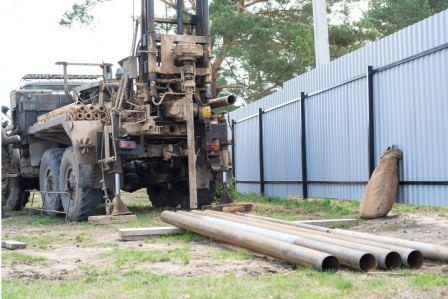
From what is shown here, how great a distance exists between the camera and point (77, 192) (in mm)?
12406

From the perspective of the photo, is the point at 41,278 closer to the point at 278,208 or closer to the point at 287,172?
the point at 278,208

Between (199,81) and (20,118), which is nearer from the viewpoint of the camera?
(199,81)

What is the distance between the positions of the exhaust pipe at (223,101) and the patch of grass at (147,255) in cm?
476

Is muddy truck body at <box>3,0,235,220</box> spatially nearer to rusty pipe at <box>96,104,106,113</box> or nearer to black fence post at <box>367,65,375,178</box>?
rusty pipe at <box>96,104,106,113</box>

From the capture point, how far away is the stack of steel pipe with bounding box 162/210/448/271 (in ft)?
19.5

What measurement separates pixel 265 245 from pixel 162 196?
8707mm

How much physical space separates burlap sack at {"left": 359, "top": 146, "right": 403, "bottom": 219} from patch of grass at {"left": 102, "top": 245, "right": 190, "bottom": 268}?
3930mm

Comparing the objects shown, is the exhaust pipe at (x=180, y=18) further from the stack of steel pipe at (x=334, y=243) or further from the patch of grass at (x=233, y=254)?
the patch of grass at (x=233, y=254)

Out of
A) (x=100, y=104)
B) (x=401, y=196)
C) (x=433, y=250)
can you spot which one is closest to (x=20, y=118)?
(x=100, y=104)

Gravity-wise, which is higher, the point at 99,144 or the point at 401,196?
the point at 99,144

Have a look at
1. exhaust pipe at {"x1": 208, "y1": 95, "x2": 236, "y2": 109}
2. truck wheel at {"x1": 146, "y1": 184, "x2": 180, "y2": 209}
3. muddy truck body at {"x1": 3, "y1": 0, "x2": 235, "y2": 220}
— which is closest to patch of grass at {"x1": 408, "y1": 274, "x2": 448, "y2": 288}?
muddy truck body at {"x1": 3, "y1": 0, "x2": 235, "y2": 220}

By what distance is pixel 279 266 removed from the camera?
6461 millimetres

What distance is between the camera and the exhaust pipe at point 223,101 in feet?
40.8

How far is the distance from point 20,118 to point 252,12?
16.2 meters
